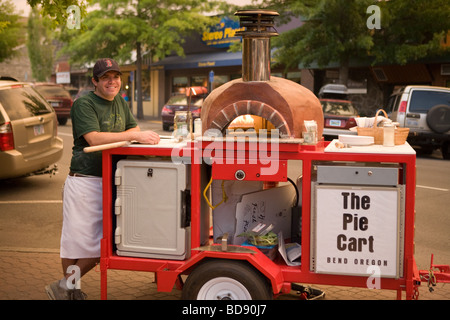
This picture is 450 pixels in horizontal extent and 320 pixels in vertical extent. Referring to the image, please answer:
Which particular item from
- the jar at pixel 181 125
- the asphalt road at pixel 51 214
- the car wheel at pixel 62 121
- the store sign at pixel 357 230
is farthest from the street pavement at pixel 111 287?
the car wheel at pixel 62 121

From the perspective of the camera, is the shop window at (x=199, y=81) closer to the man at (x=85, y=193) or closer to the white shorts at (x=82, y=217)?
the man at (x=85, y=193)

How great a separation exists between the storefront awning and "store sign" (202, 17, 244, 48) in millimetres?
596

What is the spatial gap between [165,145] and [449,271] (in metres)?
2.35

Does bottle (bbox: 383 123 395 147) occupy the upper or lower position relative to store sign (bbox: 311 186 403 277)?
upper

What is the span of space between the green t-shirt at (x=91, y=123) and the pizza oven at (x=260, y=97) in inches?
28.3

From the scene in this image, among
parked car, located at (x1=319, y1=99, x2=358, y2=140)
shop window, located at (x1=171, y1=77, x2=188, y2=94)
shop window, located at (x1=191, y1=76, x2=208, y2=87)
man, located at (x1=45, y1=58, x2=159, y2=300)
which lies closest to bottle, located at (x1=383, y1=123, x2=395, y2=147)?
man, located at (x1=45, y1=58, x2=159, y2=300)

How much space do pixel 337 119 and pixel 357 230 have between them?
45.0ft

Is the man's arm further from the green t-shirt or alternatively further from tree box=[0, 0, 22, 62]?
tree box=[0, 0, 22, 62]

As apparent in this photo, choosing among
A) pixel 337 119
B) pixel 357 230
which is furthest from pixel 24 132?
pixel 337 119

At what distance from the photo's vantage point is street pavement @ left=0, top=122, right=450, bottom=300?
201 inches

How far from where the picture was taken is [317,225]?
162 inches

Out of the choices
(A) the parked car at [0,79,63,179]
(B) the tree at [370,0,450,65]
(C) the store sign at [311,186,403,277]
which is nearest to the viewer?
(C) the store sign at [311,186,403,277]

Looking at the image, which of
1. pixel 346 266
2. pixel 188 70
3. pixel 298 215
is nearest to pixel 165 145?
pixel 298 215

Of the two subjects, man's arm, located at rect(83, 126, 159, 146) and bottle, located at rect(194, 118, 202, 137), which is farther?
bottle, located at rect(194, 118, 202, 137)
